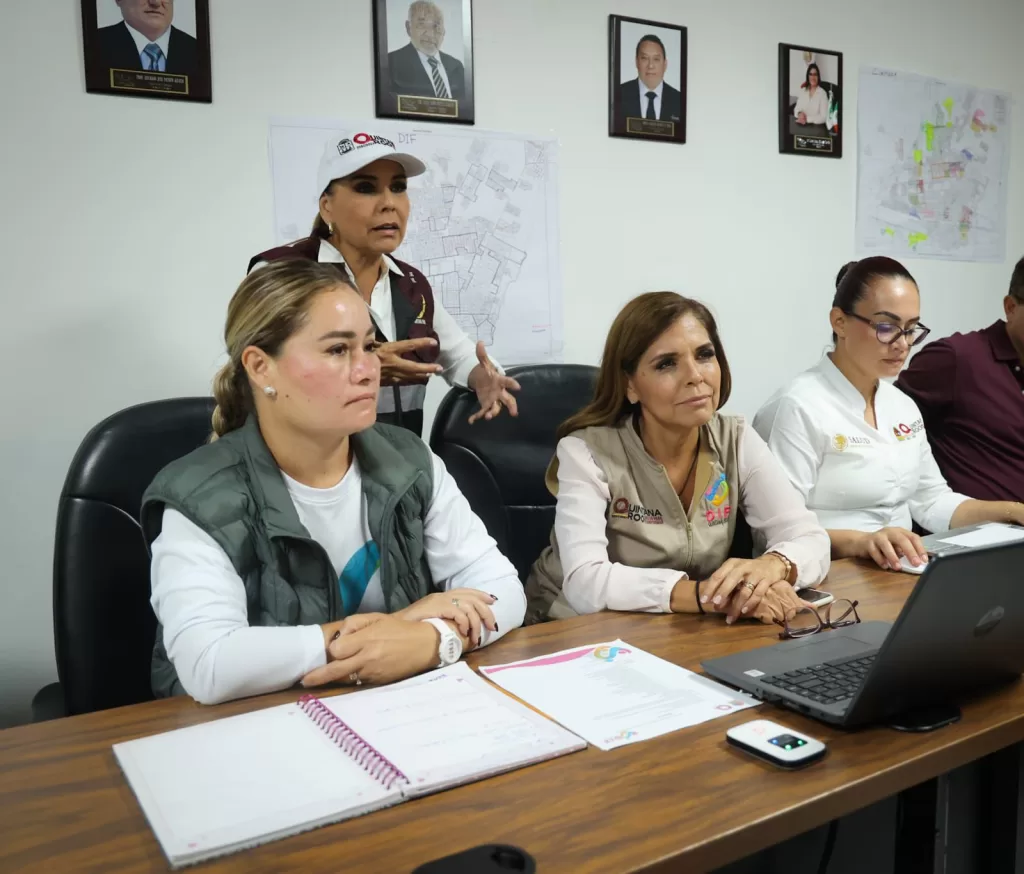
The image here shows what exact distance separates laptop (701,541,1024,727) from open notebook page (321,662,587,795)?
0.90 ft

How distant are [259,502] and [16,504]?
1.13 meters

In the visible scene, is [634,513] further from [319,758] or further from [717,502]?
[319,758]

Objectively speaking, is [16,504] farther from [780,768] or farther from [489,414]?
[780,768]

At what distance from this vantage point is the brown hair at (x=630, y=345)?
5.56ft

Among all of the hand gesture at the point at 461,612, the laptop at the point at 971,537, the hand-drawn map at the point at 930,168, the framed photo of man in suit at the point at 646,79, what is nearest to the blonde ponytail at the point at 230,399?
the hand gesture at the point at 461,612

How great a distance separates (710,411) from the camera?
1.65 m

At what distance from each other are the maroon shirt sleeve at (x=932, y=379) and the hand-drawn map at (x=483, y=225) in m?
1.05

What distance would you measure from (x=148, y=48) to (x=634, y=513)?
158 cm

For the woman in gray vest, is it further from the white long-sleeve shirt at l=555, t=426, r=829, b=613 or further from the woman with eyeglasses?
the woman with eyeglasses

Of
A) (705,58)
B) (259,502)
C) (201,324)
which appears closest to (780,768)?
(259,502)

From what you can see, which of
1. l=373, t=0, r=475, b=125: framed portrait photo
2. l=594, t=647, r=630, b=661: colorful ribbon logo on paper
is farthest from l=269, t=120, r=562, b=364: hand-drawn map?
l=594, t=647, r=630, b=661: colorful ribbon logo on paper

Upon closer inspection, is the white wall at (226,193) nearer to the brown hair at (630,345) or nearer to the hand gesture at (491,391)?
the hand gesture at (491,391)

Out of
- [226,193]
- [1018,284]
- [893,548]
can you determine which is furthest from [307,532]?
[1018,284]

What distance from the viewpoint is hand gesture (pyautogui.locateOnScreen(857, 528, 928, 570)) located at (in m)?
1.62
